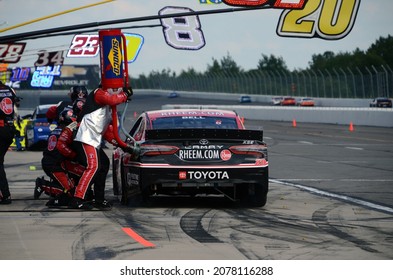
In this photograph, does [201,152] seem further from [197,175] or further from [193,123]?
[193,123]

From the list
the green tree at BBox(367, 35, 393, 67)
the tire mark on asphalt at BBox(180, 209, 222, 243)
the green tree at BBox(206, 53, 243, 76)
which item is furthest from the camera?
the green tree at BBox(206, 53, 243, 76)

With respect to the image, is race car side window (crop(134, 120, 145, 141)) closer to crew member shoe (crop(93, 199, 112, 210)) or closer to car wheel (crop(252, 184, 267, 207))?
crew member shoe (crop(93, 199, 112, 210))

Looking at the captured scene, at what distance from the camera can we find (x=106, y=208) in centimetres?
1216

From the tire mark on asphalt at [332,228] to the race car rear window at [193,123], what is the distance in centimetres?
171

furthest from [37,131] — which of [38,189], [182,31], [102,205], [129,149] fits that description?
[129,149]

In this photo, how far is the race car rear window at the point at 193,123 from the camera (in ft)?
42.7

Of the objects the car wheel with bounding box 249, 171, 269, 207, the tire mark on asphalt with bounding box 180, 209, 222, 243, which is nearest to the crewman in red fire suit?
the tire mark on asphalt with bounding box 180, 209, 222, 243

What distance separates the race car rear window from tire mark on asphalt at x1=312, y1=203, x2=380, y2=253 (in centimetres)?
171

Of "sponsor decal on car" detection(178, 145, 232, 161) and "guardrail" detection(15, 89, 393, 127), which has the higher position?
"sponsor decal on car" detection(178, 145, 232, 161)

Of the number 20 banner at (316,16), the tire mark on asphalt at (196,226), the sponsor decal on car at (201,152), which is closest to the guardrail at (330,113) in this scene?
the number 20 banner at (316,16)

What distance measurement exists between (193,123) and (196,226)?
271cm

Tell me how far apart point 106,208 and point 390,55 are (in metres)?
33.7

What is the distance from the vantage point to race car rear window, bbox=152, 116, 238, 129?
42.7ft

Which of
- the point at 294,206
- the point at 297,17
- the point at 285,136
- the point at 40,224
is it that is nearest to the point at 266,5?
the point at 297,17
